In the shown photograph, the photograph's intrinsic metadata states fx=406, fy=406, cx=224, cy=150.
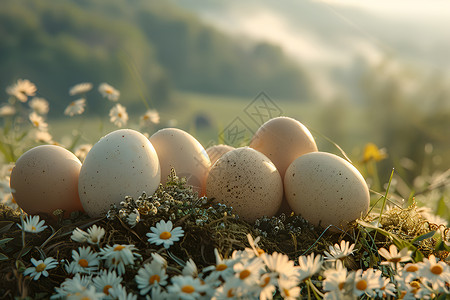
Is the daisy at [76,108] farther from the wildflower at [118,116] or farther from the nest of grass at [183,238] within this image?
the nest of grass at [183,238]

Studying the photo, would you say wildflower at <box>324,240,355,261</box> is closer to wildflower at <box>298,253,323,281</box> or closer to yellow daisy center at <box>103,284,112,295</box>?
wildflower at <box>298,253,323,281</box>

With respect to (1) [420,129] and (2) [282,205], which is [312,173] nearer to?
(2) [282,205]

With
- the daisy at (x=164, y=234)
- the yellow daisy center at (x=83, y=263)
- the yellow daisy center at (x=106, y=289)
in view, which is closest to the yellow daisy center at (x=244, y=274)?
the daisy at (x=164, y=234)

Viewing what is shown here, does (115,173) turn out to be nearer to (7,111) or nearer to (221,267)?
(221,267)

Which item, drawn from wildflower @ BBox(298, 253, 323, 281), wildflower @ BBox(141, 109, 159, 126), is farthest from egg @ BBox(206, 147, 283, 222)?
wildflower @ BBox(141, 109, 159, 126)

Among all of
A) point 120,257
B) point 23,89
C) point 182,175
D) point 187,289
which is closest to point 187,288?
point 187,289

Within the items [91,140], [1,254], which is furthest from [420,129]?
[1,254]
